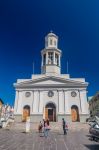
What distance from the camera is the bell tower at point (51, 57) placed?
3809cm

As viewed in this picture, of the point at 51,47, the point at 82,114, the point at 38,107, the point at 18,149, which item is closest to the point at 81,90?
the point at 82,114

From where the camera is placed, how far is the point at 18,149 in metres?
8.75

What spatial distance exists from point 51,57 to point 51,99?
10.0 m

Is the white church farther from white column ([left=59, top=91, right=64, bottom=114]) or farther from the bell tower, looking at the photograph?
the bell tower

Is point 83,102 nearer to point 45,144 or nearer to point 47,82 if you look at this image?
point 47,82

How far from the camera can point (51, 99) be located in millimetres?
34406

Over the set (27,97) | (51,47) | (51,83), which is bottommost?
(27,97)

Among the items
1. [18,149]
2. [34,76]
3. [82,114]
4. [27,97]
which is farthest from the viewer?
[34,76]

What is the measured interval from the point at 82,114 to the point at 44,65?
43.0ft

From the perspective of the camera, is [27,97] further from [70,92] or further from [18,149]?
[18,149]

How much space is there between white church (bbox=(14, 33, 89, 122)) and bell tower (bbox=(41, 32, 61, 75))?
2.15 m

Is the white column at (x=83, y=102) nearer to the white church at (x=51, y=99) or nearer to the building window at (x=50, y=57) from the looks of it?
the white church at (x=51, y=99)

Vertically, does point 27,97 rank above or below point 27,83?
below

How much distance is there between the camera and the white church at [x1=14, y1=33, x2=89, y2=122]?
3309 cm
